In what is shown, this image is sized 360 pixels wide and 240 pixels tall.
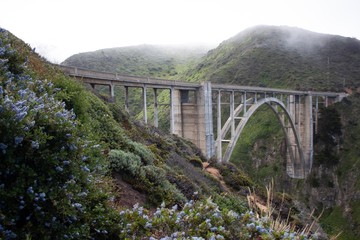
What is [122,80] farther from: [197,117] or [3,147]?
[3,147]

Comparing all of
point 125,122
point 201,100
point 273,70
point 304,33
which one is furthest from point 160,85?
point 304,33

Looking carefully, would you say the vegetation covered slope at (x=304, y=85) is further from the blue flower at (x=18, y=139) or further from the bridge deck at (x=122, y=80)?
the blue flower at (x=18, y=139)

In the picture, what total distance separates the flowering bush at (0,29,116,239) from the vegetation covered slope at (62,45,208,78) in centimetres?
7829

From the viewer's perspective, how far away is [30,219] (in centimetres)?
272

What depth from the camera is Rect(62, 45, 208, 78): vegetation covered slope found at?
276 feet

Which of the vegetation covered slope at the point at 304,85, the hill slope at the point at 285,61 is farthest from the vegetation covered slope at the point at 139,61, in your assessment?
the hill slope at the point at 285,61

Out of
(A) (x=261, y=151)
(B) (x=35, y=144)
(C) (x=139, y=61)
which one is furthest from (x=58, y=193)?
(C) (x=139, y=61)

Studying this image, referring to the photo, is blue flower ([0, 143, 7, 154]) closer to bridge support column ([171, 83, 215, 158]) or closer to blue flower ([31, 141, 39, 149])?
blue flower ([31, 141, 39, 149])

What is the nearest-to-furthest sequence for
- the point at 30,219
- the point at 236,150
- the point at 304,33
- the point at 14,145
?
the point at 14,145 → the point at 30,219 → the point at 236,150 → the point at 304,33

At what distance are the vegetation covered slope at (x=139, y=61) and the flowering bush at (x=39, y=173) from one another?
78295 mm

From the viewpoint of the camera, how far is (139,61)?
10100 centimetres

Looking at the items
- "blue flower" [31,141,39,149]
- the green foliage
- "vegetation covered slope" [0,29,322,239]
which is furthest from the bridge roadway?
"blue flower" [31,141,39,149]

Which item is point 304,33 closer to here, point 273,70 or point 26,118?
point 273,70

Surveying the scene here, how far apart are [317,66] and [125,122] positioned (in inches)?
2516
